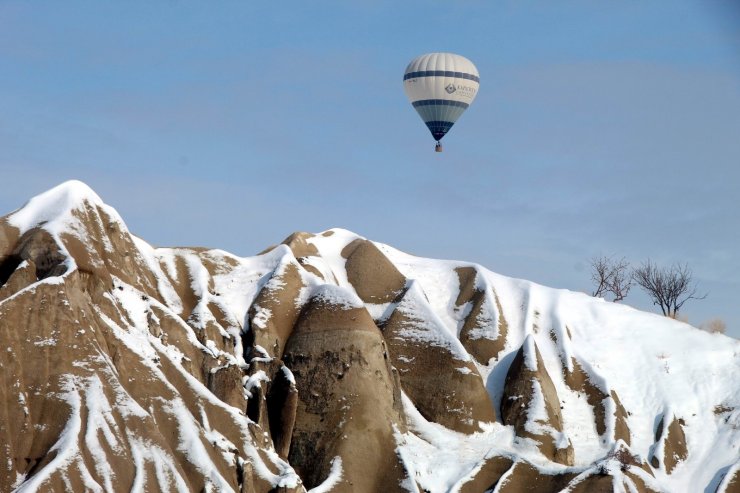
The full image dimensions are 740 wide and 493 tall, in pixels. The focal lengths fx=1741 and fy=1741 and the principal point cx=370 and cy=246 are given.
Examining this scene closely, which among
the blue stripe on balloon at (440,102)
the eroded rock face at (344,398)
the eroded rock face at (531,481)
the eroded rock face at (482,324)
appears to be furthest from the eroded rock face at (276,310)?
the eroded rock face at (531,481)

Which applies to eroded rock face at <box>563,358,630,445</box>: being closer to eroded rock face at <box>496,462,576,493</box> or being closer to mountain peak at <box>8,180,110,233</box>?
eroded rock face at <box>496,462,576,493</box>

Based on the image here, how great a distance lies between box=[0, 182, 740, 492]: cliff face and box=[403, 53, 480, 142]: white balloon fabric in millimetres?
12135

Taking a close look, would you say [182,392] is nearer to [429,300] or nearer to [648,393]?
[429,300]

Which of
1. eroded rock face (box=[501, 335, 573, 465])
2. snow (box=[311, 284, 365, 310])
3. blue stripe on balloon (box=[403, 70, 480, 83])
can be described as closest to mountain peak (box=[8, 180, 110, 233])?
snow (box=[311, 284, 365, 310])

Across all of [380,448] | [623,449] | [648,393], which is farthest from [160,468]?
[648,393]

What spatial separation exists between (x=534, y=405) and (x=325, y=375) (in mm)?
15992

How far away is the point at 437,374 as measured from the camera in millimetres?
124750

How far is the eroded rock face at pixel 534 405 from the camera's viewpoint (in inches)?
4781

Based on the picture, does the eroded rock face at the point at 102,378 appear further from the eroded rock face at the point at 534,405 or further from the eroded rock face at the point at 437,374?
the eroded rock face at the point at 534,405

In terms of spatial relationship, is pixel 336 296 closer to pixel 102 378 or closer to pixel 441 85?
pixel 441 85

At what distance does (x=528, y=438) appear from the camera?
400 ft

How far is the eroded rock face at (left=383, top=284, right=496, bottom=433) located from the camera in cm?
12344

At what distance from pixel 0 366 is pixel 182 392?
12.3 metres

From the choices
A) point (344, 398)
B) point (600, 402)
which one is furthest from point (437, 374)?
point (600, 402)
